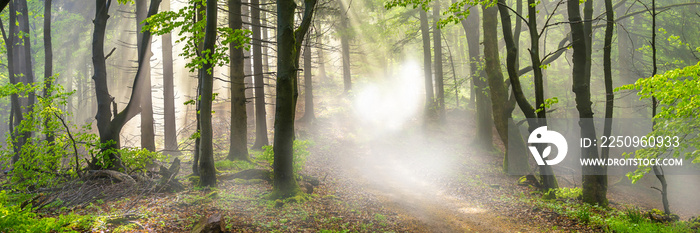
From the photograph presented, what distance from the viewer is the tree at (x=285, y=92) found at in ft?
23.5

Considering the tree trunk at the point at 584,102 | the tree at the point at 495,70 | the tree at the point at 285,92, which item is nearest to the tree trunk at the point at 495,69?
the tree at the point at 495,70

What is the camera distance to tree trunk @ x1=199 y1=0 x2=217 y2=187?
7.44 metres

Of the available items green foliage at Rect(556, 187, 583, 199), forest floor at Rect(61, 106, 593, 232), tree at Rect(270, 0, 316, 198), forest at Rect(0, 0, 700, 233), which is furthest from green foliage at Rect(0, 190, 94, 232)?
green foliage at Rect(556, 187, 583, 199)

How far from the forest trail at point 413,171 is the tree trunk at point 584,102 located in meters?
2.37

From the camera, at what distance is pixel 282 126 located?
7375 millimetres

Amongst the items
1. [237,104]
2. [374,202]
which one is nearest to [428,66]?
[237,104]

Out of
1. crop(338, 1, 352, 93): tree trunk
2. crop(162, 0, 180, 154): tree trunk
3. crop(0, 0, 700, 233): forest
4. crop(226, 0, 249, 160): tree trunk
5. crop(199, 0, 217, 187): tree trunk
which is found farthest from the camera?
crop(338, 1, 352, 93): tree trunk

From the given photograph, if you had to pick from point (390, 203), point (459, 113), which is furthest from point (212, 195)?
point (459, 113)

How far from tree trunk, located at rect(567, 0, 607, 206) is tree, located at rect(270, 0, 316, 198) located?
611 cm

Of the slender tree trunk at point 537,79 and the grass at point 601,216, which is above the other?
the slender tree trunk at point 537,79

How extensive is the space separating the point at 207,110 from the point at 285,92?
6.12 feet

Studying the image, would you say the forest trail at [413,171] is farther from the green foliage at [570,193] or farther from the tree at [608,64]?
the tree at [608,64]

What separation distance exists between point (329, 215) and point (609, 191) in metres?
11.1

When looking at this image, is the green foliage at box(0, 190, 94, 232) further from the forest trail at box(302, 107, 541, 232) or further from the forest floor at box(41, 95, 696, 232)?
the forest trail at box(302, 107, 541, 232)
